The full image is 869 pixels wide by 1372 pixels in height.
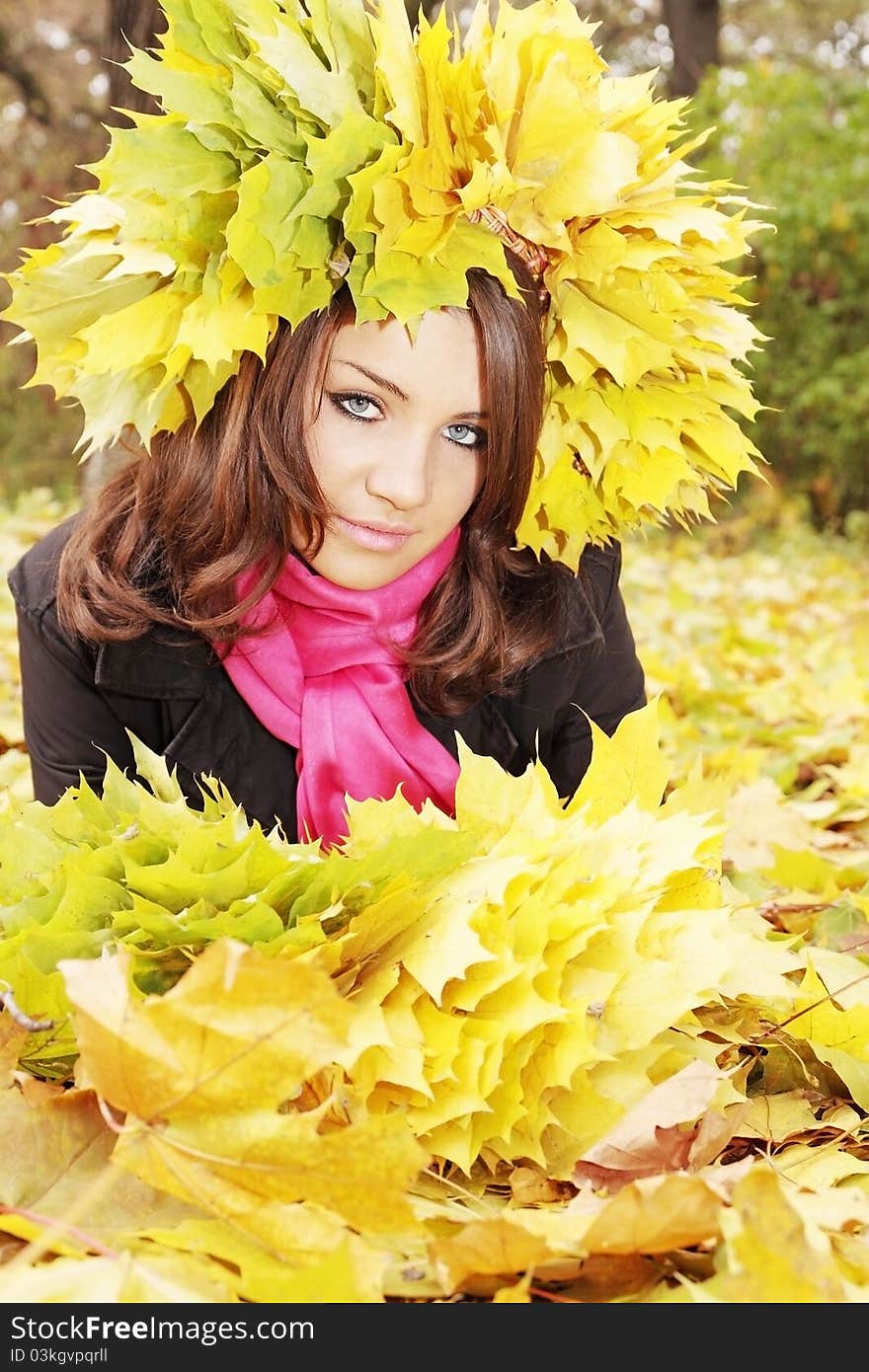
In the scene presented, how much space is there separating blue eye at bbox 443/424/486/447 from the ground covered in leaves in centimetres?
51

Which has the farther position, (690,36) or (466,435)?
(690,36)

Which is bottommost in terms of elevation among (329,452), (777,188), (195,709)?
(195,709)

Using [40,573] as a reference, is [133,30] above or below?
above

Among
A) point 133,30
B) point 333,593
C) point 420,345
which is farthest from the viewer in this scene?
point 133,30

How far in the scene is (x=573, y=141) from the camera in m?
1.23

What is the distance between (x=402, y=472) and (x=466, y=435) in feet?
0.41

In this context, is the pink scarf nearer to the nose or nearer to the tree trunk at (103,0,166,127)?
the nose

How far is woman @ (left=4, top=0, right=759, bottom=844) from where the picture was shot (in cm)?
121

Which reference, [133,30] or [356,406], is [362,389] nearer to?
[356,406]

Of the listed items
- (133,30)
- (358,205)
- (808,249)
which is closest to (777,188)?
(808,249)

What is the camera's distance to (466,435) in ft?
4.75
